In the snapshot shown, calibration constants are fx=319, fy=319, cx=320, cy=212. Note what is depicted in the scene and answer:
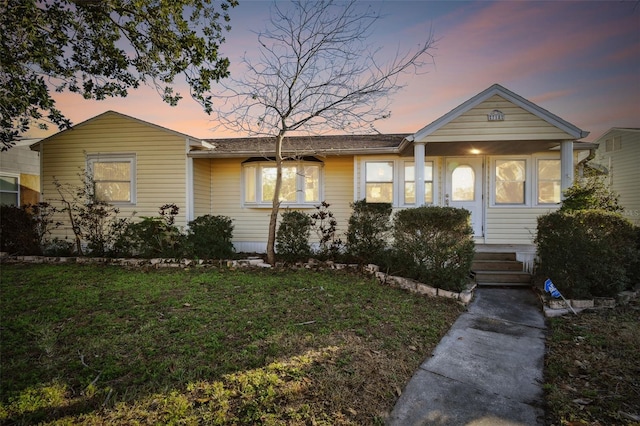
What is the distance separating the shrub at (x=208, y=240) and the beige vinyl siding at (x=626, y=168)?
14.4 m

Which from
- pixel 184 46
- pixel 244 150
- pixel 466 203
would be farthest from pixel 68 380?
pixel 466 203

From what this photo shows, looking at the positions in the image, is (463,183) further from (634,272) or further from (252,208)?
(252,208)

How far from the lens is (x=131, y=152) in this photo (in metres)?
9.80

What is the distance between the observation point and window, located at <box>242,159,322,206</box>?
10.3 m

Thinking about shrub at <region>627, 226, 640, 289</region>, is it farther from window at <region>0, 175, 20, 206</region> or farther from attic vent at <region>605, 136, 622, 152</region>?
window at <region>0, 175, 20, 206</region>

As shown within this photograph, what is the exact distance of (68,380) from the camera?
→ 2.63 m

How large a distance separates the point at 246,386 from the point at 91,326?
8.30 feet

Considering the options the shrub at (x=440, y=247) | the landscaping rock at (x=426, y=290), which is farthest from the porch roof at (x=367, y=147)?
the landscaping rock at (x=426, y=290)

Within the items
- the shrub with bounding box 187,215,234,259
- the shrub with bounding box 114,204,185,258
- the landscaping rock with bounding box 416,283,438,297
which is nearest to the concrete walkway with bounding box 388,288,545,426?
the landscaping rock with bounding box 416,283,438,297

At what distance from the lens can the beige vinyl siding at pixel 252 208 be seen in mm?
10203

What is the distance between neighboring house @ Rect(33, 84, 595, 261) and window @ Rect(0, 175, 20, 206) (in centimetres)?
634

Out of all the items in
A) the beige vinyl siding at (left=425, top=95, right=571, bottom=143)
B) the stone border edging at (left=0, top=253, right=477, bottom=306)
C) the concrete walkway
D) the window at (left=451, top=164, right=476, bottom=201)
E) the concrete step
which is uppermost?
the beige vinyl siding at (left=425, top=95, right=571, bottom=143)

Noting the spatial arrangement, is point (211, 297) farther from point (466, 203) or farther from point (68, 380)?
point (466, 203)

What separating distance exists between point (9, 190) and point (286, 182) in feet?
43.4
